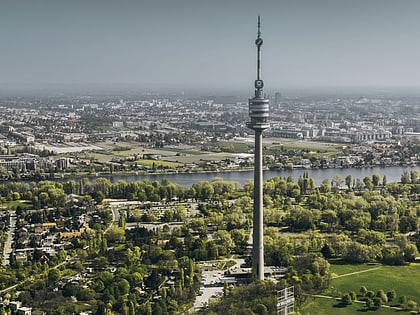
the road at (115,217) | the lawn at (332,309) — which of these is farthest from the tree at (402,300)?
the road at (115,217)

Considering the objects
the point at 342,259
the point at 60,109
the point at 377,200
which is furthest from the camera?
the point at 60,109

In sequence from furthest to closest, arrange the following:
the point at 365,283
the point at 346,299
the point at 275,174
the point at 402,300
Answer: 1. the point at 275,174
2. the point at 365,283
3. the point at 346,299
4. the point at 402,300

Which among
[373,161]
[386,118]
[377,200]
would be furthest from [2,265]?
[386,118]

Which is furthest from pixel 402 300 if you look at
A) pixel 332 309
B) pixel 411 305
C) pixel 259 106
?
pixel 259 106

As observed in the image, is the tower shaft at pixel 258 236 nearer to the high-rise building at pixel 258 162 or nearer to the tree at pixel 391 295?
the high-rise building at pixel 258 162

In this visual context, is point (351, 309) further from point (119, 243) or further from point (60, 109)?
point (60, 109)

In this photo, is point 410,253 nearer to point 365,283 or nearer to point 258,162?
point 365,283

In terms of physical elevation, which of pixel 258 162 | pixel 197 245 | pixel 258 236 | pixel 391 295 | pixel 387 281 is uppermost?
pixel 258 162
